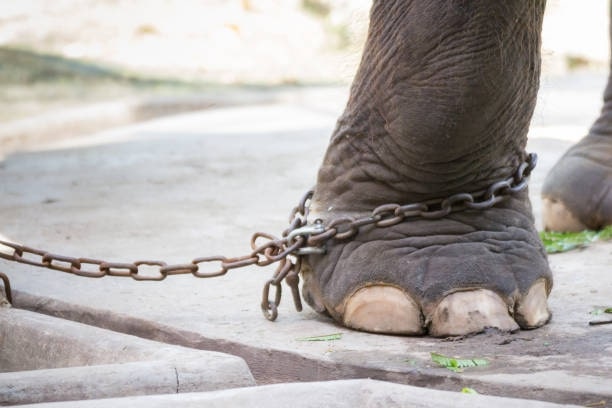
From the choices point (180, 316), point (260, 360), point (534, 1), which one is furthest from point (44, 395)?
point (534, 1)

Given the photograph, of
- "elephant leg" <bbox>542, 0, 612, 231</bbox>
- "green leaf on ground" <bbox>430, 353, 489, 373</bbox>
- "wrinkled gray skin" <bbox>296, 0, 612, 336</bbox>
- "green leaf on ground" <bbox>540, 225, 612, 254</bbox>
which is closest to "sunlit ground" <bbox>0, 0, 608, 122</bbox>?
"elephant leg" <bbox>542, 0, 612, 231</bbox>

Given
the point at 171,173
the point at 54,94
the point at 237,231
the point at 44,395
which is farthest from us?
the point at 54,94

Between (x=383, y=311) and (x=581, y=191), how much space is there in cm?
115

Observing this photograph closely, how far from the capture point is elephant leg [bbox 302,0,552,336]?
7.68ft

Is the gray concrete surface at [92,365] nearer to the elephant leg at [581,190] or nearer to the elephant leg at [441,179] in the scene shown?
the elephant leg at [441,179]

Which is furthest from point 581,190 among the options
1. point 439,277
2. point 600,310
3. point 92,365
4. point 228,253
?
point 92,365

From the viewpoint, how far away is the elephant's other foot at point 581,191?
131 inches

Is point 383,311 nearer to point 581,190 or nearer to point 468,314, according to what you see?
point 468,314

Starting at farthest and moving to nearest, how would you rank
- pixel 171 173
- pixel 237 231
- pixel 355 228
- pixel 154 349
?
1. pixel 171 173
2. pixel 237 231
3. pixel 355 228
4. pixel 154 349

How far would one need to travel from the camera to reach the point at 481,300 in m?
2.31

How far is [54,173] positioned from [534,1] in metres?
2.99

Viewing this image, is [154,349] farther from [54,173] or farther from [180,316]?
[54,173]

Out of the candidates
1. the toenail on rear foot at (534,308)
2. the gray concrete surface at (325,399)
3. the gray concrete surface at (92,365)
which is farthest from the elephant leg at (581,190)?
the gray concrete surface at (325,399)

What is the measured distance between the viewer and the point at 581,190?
332 centimetres
